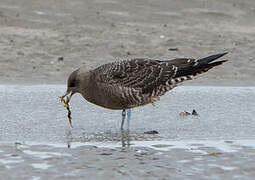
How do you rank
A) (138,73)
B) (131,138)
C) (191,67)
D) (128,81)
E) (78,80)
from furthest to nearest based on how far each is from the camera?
(191,67)
(138,73)
(128,81)
(78,80)
(131,138)

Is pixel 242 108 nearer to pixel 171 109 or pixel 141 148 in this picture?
pixel 171 109

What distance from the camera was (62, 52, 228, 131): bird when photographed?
26.4 feet

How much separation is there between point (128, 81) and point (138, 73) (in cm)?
21

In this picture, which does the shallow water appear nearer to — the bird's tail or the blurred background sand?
the bird's tail

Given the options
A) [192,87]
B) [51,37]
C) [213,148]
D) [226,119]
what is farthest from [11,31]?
[213,148]

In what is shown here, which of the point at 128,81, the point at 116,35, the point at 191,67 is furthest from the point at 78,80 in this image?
the point at 116,35

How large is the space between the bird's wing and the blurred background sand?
2.64 meters

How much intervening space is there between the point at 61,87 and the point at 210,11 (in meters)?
5.58

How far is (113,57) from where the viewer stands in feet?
40.0

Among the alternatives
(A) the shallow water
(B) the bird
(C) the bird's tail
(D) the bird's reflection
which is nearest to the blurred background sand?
(A) the shallow water

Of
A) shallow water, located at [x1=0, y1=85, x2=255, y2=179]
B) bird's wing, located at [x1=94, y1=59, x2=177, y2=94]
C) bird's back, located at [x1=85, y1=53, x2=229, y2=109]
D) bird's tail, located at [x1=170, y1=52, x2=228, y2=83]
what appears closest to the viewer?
shallow water, located at [x1=0, y1=85, x2=255, y2=179]

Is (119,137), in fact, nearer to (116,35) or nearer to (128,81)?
(128,81)

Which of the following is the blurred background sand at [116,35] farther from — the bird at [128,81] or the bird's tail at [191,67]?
the bird at [128,81]

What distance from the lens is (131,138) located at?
7453mm
